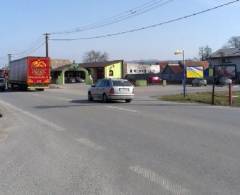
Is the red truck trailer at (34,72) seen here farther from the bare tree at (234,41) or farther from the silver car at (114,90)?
the bare tree at (234,41)

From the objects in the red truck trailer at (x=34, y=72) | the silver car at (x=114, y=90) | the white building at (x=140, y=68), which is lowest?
the silver car at (x=114, y=90)

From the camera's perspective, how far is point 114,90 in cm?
2947

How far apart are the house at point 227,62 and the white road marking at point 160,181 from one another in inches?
3109

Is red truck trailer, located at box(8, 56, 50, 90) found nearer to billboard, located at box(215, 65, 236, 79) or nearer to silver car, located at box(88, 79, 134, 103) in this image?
silver car, located at box(88, 79, 134, 103)

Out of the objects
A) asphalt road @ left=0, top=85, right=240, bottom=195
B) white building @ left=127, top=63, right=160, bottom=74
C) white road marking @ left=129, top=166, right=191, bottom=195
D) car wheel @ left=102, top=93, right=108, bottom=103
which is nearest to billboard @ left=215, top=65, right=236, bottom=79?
white building @ left=127, top=63, right=160, bottom=74

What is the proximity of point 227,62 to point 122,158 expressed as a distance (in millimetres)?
92570

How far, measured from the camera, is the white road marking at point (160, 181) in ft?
22.6

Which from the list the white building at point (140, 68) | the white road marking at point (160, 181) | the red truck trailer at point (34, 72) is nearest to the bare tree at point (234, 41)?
the white building at point (140, 68)

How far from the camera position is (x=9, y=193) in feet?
23.0

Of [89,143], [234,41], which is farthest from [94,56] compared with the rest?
[89,143]

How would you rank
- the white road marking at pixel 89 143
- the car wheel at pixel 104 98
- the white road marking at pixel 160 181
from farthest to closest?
the car wheel at pixel 104 98
the white road marking at pixel 89 143
the white road marking at pixel 160 181

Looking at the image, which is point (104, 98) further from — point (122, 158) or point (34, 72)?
point (34, 72)

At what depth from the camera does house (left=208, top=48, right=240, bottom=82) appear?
87631mm

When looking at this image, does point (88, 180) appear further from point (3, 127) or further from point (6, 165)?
point (3, 127)
